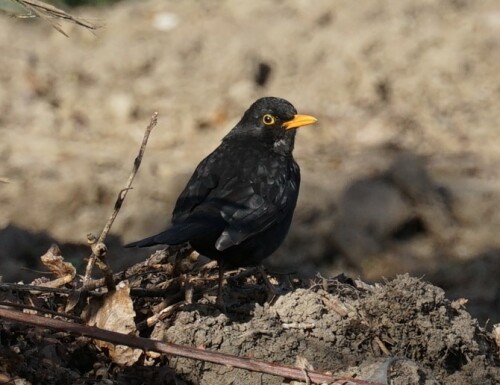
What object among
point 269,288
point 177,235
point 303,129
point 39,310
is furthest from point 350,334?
point 303,129

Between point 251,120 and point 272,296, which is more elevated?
point 251,120

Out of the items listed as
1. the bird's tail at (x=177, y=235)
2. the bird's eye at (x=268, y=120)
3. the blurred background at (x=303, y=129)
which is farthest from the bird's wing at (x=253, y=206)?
the blurred background at (x=303, y=129)

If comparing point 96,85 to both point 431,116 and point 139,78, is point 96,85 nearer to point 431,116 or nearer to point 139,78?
point 139,78

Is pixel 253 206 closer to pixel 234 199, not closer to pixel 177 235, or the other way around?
pixel 234 199

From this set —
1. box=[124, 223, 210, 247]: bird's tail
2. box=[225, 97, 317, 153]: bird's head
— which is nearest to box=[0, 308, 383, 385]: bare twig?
box=[124, 223, 210, 247]: bird's tail

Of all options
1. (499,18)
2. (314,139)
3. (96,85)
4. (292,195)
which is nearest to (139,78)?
(96,85)

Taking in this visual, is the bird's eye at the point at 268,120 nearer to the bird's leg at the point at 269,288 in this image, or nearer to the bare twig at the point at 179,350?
the bird's leg at the point at 269,288
